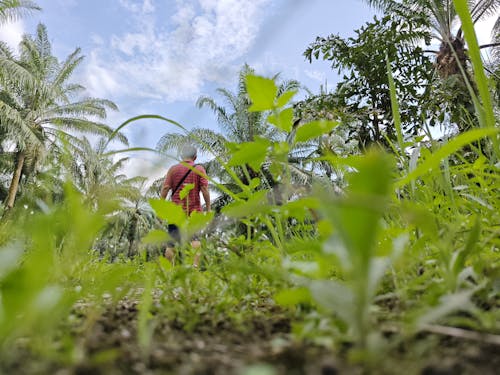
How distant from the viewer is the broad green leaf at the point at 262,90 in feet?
1.85

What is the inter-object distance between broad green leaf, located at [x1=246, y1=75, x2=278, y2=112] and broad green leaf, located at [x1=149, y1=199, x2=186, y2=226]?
10.1 inches

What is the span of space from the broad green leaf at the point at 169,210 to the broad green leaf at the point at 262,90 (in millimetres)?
255

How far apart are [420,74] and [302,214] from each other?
21.1ft

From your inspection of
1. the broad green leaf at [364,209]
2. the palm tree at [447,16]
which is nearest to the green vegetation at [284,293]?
the broad green leaf at [364,209]

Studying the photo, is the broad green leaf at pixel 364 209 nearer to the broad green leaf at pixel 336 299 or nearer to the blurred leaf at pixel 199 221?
the broad green leaf at pixel 336 299

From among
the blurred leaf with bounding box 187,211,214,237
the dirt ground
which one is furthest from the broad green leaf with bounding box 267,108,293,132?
the dirt ground

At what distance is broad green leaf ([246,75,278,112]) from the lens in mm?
562

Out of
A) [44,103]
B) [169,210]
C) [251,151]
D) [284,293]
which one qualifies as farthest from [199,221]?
[44,103]

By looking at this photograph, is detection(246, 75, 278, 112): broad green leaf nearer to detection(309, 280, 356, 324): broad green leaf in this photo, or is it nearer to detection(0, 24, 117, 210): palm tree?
detection(309, 280, 356, 324): broad green leaf

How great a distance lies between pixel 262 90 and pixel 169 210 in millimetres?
292

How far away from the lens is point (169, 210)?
0.68 meters

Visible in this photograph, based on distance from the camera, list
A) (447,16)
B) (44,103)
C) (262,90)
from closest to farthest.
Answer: (262,90), (447,16), (44,103)

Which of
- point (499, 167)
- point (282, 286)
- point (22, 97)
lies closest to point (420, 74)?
point (499, 167)

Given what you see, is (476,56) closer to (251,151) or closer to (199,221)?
(251,151)
